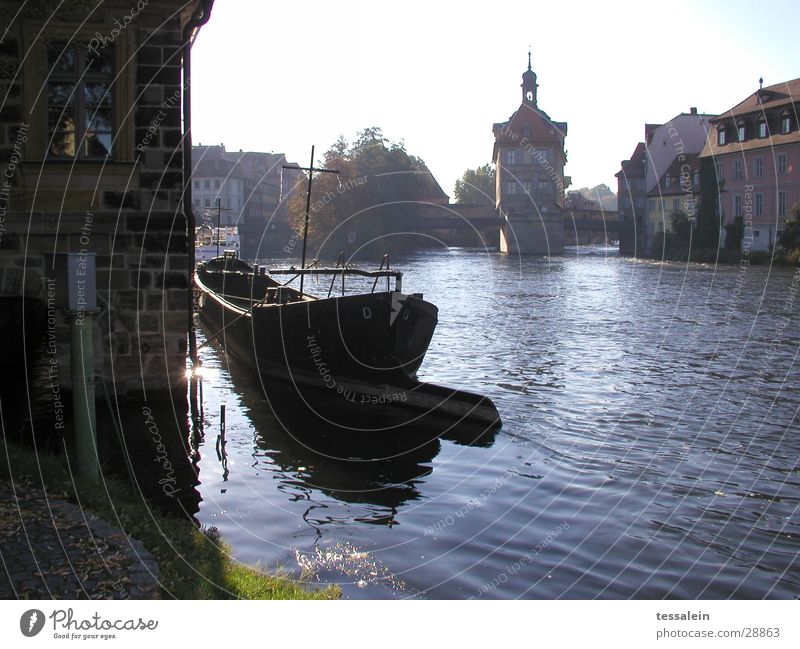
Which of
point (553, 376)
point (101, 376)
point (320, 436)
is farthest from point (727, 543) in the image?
point (553, 376)

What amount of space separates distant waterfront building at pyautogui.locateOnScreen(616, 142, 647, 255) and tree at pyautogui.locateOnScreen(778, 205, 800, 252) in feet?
148

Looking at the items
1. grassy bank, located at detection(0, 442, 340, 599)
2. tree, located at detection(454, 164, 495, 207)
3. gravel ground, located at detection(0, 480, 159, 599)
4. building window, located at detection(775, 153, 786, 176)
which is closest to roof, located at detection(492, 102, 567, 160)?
building window, located at detection(775, 153, 786, 176)

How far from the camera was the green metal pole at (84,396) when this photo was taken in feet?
31.4

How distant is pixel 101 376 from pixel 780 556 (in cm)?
999

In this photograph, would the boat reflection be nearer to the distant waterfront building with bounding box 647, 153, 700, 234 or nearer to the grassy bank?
the grassy bank

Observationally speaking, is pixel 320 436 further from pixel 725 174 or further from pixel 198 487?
pixel 725 174

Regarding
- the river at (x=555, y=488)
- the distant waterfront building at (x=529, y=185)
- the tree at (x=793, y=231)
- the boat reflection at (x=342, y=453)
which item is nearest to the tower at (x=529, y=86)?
the distant waterfront building at (x=529, y=185)

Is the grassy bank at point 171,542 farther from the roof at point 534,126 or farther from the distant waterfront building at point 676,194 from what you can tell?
the roof at point 534,126

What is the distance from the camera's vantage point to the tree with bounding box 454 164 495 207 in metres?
161

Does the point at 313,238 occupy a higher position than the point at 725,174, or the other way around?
the point at 725,174

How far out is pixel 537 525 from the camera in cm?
1089

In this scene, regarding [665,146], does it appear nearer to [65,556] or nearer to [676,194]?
[676,194]

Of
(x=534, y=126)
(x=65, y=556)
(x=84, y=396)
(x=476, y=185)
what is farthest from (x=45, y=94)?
(x=476, y=185)
